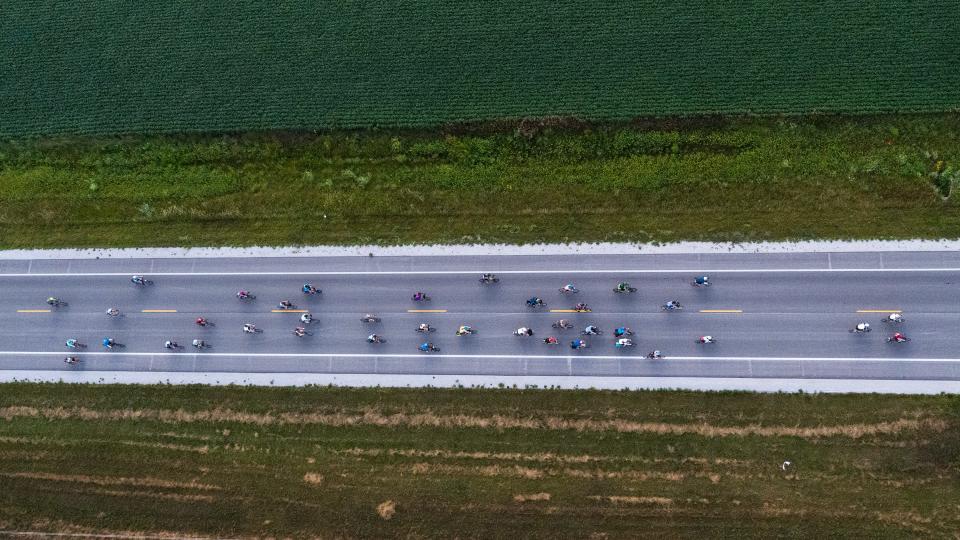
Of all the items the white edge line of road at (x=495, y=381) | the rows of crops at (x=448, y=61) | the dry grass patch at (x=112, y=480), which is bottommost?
the dry grass patch at (x=112, y=480)

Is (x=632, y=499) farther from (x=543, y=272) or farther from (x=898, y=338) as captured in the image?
(x=898, y=338)

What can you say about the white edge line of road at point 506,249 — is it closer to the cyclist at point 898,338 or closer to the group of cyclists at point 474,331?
the group of cyclists at point 474,331

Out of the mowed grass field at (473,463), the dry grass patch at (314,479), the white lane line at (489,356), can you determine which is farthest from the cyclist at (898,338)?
the dry grass patch at (314,479)

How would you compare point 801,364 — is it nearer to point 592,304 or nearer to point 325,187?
point 592,304

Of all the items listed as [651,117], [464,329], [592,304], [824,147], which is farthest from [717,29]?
[464,329]

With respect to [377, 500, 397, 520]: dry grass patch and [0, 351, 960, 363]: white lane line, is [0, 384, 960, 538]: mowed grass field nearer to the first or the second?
[377, 500, 397, 520]: dry grass patch
